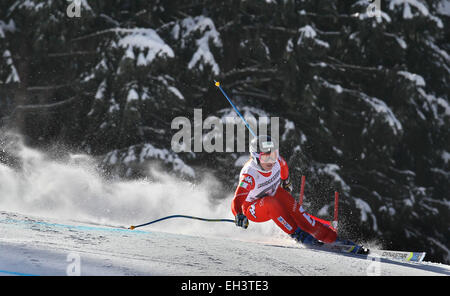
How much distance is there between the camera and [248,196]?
632 centimetres

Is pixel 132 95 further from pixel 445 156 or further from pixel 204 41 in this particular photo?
pixel 445 156

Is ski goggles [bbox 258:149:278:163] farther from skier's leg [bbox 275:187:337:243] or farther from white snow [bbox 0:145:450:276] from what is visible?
white snow [bbox 0:145:450:276]

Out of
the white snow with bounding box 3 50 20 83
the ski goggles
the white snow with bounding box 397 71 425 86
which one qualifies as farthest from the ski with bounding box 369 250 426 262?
the white snow with bounding box 3 50 20 83

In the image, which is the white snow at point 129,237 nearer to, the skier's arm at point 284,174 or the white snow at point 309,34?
the skier's arm at point 284,174

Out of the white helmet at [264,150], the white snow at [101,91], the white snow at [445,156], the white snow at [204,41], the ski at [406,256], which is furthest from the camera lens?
the white snow at [445,156]

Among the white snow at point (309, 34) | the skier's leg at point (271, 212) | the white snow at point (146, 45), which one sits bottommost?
the skier's leg at point (271, 212)

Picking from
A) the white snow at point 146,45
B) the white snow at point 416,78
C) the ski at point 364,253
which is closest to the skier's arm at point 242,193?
the ski at point 364,253

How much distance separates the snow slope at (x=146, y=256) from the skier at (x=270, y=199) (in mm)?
463

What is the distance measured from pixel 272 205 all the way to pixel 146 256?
185 centimetres

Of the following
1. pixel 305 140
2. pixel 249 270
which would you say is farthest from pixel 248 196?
pixel 305 140

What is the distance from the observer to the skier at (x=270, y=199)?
20.0 ft

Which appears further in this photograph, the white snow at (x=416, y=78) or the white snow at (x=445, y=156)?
the white snow at (x=445, y=156)

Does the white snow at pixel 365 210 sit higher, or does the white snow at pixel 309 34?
the white snow at pixel 309 34

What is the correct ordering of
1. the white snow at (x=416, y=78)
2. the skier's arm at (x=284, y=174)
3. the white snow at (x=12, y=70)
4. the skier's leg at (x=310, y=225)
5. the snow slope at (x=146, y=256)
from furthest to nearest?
the white snow at (x=416, y=78), the white snow at (x=12, y=70), the skier's arm at (x=284, y=174), the skier's leg at (x=310, y=225), the snow slope at (x=146, y=256)
